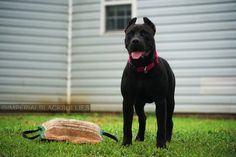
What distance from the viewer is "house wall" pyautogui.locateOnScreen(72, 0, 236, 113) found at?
11719mm

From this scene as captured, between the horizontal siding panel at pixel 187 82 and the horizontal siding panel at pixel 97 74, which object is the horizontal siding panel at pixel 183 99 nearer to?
the horizontal siding panel at pixel 187 82

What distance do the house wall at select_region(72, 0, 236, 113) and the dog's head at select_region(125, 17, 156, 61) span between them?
643cm

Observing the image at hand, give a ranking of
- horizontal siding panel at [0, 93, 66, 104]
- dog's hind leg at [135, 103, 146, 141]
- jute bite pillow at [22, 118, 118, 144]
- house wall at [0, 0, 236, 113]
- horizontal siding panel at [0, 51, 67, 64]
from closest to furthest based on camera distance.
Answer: jute bite pillow at [22, 118, 118, 144]
dog's hind leg at [135, 103, 146, 141]
house wall at [0, 0, 236, 113]
horizontal siding panel at [0, 93, 66, 104]
horizontal siding panel at [0, 51, 67, 64]

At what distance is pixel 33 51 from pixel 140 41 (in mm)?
7935

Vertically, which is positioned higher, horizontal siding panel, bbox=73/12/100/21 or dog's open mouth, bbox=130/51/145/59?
horizontal siding panel, bbox=73/12/100/21

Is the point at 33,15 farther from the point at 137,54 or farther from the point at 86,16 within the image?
the point at 137,54

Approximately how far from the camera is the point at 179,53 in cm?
1217

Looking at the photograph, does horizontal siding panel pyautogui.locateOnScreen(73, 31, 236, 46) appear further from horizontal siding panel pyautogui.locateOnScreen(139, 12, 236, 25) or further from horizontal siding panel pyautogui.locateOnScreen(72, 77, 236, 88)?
horizontal siding panel pyautogui.locateOnScreen(72, 77, 236, 88)

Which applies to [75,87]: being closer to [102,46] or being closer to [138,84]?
[102,46]

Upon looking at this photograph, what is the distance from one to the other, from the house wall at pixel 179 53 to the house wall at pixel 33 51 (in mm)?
465

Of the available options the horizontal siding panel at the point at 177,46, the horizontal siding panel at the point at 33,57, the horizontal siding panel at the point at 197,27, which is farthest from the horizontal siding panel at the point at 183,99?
the horizontal siding panel at the point at 197,27

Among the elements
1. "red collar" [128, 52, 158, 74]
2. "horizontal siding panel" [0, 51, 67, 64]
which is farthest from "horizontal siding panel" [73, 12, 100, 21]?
"red collar" [128, 52, 158, 74]

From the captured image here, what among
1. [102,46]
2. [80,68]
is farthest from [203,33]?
[80,68]

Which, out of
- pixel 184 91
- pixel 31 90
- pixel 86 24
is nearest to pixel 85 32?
pixel 86 24
